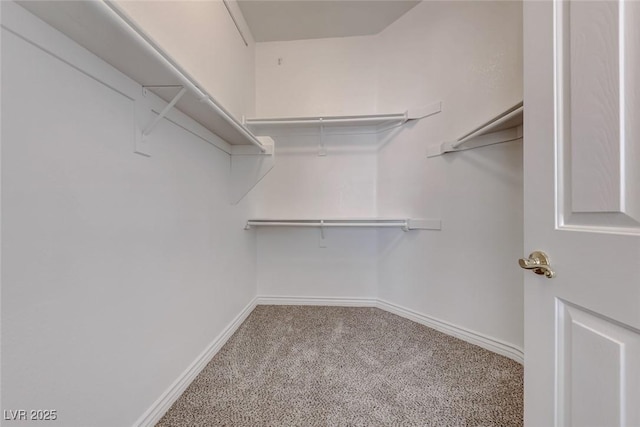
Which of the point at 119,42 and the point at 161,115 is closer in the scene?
the point at 119,42

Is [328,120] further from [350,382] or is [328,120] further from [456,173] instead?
[350,382]

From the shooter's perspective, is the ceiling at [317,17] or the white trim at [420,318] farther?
the ceiling at [317,17]

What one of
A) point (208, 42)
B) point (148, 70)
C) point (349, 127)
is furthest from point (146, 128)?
point (349, 127)

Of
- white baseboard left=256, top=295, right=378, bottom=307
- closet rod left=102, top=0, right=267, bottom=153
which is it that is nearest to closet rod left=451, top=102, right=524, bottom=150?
closet rod left=102, top=0, right=267, bottom=153

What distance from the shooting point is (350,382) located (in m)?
1.36

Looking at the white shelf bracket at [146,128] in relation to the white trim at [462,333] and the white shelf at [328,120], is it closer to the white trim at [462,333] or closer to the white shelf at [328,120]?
the white shelf at [328,120]

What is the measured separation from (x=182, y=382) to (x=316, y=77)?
8.77 ft
